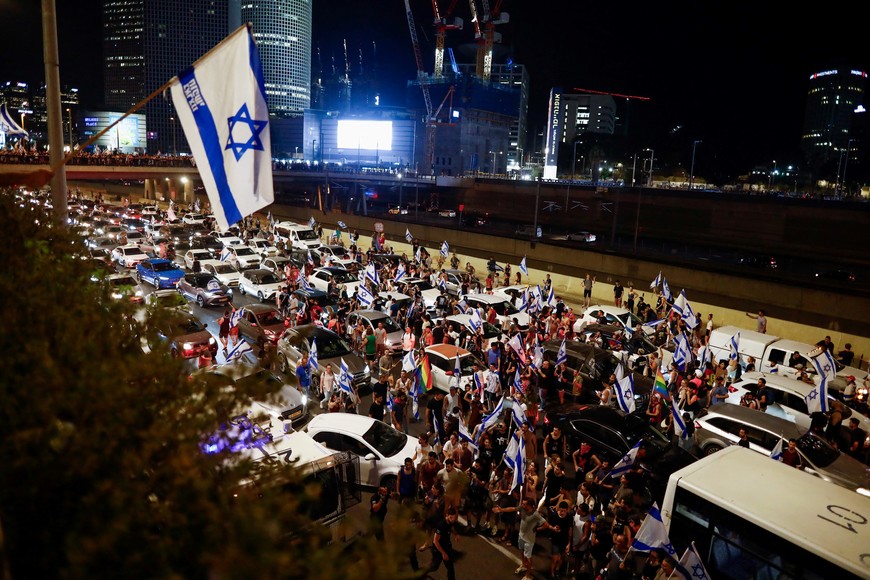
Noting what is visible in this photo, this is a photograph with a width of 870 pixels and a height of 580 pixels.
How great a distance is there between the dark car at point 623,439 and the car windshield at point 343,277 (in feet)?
47.4

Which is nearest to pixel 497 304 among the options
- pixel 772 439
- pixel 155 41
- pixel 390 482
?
pixel 772 439

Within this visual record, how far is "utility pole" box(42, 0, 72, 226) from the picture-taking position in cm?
734

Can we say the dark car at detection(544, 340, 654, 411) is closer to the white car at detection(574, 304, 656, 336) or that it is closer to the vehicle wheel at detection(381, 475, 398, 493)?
the white car at detection(574, 304, 656, 336)

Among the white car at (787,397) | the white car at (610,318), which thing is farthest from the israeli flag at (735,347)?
the white car at (610,318)

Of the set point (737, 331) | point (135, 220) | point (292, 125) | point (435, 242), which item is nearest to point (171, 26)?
point (292, 125)

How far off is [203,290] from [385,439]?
1542cm

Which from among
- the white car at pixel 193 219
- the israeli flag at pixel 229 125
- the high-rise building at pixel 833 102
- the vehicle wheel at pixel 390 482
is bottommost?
the vehicle wheel at pixel 390 482

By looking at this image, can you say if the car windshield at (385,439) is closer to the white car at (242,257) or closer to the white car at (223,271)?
the white car at (223,271)

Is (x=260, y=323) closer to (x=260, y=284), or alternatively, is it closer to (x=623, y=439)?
(x=260, y=284)

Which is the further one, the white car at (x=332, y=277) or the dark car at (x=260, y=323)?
the white car at (x=332, y=277)

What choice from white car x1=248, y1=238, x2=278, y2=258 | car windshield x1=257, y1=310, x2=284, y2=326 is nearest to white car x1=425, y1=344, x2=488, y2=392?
car windshield x1=257, y1=310, x2=284, y2=326

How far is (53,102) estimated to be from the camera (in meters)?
7.36

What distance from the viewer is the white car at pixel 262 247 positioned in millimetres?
32531

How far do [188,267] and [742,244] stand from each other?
4568 cm
